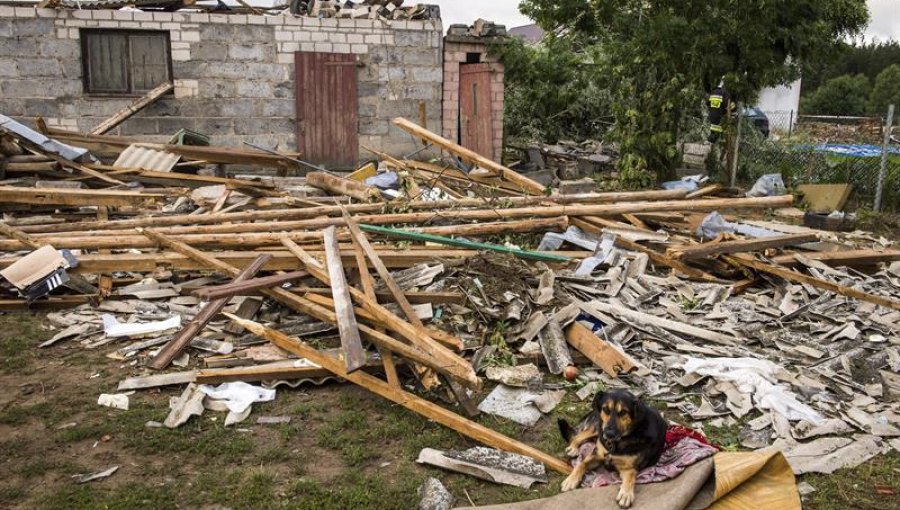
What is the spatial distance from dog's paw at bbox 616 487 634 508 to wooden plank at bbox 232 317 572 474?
1.77 feet

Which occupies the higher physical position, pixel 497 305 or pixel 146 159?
pixel 146 159

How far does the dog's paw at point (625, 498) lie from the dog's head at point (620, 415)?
27cm

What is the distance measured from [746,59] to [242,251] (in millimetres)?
10661

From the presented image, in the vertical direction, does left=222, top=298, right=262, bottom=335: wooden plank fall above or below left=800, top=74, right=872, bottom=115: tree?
below

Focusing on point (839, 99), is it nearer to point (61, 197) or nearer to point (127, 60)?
point (127, 60)

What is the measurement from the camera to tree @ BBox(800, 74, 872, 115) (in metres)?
41.2

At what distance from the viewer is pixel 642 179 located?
547 inches

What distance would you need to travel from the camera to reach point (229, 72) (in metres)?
14.3

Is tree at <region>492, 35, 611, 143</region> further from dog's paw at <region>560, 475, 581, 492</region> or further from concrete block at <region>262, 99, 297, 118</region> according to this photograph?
dog's paw at <region>560, 475, 581, 492</region>

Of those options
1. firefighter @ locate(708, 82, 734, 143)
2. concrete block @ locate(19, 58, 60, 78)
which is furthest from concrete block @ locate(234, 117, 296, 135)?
firefighter @ locate(708, 82, 734, 143)

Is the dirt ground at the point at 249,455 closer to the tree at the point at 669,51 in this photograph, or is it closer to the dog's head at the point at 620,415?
the dog's head at the point at 620,415

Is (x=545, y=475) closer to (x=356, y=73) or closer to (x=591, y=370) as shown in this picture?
(x=591, y=370)

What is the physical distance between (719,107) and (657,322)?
8845 millimetres

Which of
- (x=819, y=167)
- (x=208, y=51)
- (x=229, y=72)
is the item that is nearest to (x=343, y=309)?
(x=229, y=72)
